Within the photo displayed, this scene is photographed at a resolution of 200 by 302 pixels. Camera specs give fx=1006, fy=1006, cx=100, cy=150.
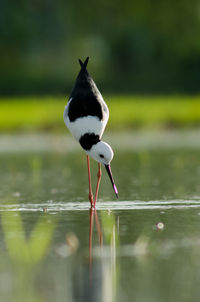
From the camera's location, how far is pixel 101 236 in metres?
8.03

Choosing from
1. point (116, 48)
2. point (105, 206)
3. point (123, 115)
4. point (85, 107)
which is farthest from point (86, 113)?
point (116, 48)

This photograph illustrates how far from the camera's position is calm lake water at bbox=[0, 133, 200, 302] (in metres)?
6.05

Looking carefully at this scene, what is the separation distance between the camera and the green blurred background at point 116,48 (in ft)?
108

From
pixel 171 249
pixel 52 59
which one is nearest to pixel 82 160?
pixel 171 249

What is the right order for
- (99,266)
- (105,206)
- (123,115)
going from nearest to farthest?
(99,266) < (105,206) < (123,115)

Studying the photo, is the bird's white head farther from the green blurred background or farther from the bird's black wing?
the green blurred background

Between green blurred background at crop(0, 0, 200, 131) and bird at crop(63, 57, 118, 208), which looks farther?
green blurred background at crop(0, 0, 200, 131)

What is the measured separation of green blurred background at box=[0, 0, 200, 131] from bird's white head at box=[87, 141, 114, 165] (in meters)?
15.1

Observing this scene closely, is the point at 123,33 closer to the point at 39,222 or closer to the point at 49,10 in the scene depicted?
the point at 49,10

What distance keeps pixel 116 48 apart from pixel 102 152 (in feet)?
133

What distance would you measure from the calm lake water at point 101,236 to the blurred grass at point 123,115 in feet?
26.8

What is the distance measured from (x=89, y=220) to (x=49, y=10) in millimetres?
47466

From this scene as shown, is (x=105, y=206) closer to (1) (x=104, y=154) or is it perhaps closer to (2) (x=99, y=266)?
(1) (x=104, y=154)

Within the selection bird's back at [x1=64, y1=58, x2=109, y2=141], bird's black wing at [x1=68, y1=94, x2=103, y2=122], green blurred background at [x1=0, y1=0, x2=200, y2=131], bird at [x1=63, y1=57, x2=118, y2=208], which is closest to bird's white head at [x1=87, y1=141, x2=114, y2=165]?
bird at [x1=63, y1=57, x2=118, y2=208]
